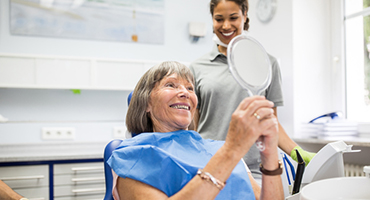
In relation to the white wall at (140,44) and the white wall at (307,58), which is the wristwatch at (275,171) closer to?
the white wall at (307,58)

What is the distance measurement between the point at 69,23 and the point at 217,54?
1696 millimetres

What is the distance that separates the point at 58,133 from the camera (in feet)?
9.09

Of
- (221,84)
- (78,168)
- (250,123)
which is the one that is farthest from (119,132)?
(250,123)

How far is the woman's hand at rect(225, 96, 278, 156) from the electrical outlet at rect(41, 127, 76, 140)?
7.65 ft

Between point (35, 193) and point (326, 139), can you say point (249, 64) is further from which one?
point (35, 193)

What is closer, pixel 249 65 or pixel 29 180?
pixel 249 65

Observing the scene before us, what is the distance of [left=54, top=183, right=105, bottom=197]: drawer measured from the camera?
7.59 feet

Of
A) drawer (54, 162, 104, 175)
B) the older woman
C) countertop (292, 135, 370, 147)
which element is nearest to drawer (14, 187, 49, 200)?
drawer (54, 162, 104, 175)

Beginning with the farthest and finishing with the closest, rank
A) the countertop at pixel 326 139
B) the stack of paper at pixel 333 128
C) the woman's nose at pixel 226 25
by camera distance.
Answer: the stack of paper at pixel 333 128 → the countertop at pixel 326 139 → the woman's nose at pixel 226 25

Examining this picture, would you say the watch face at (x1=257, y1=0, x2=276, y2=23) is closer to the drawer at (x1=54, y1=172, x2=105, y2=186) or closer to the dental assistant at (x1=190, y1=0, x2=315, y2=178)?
the dental assistant at (x1=190, y1=0, x2=315, y2=178)

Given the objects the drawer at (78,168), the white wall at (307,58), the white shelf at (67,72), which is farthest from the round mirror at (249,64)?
the white shelf at (67,72)

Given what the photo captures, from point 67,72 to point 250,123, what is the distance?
7.72 ft

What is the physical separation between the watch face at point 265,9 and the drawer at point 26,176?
2134mm

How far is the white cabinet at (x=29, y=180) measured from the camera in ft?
7.30
